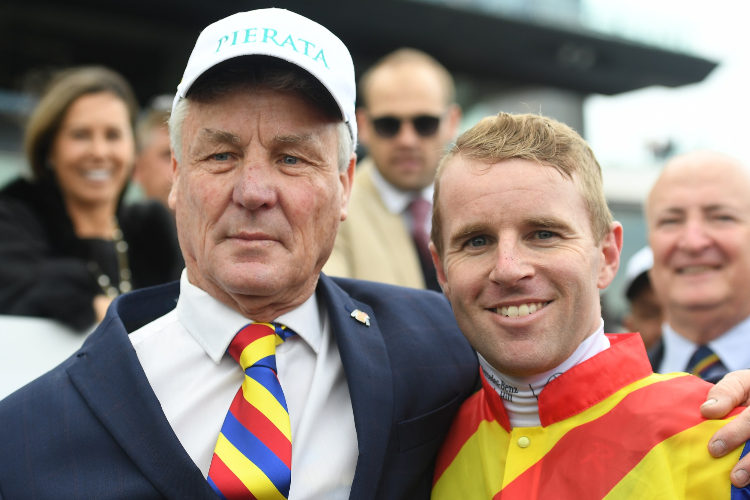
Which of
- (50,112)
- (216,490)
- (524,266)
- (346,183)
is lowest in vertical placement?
(216,490)

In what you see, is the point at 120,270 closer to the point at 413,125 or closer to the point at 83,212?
the point at 83,212

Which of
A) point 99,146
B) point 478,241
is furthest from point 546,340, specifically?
point 99,146

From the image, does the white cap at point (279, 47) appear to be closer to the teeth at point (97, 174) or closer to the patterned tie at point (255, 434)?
the patterned tie at point (255, 434)

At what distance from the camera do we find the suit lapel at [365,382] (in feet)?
6.17

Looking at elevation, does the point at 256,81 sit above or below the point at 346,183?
above

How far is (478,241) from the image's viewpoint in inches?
76.2

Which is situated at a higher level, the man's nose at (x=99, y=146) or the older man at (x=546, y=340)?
the man's nose at (x=99, y=146)

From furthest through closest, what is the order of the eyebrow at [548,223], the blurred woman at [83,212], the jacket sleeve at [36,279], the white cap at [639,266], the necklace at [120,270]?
the white cap at [639,266]
the necklace at [120,270]
the blurred woman at [83,212]
the jacket sleeve at [36,279]
the eyebrow at [548,223]

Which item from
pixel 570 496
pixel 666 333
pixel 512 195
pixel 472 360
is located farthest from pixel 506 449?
pixel 666 333

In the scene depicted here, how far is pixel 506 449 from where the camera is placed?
1917 mm

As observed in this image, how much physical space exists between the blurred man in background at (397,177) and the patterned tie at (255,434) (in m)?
1.19

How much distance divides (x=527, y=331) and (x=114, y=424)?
105 cm

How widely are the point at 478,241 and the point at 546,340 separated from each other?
31 centimetres

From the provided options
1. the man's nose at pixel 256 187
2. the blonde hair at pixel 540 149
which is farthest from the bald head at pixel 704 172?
the man's nose at pixel 256 187
